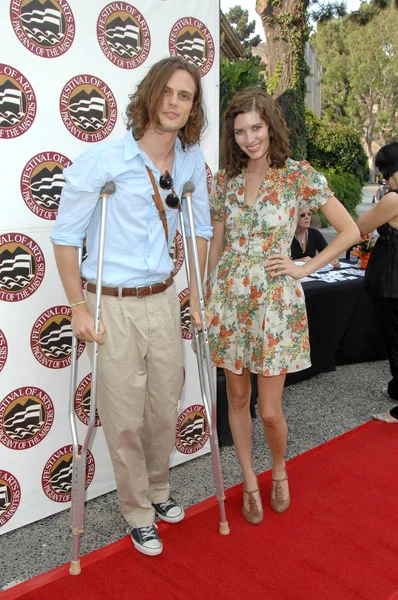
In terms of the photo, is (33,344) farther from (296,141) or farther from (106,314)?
(296,141)

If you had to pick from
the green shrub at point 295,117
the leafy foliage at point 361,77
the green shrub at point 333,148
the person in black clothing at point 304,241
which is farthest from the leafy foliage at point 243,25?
the person in black clothing at point 304,241

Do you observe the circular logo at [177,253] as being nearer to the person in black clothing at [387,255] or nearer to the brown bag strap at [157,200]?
the brown bag strap at [157,200]

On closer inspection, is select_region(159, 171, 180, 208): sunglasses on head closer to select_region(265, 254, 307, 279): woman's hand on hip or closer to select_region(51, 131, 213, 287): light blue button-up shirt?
select_region(51, 131, 213, 287): light blue button-up shirt

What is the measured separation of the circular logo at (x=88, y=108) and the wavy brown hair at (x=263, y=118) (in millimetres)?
592

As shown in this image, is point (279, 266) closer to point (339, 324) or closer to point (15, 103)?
point (15, 103)

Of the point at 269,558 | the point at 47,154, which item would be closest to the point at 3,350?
the point at 47,154

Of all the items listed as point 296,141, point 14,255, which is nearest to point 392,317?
point 14,255

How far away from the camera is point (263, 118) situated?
265cm

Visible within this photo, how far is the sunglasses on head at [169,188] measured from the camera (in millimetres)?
2429

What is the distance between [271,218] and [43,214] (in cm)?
107

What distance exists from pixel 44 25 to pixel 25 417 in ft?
6.03

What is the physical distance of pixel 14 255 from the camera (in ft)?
8.91

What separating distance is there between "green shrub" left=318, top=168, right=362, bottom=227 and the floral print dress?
14.3m

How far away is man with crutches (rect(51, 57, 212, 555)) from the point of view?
2.37 metres
